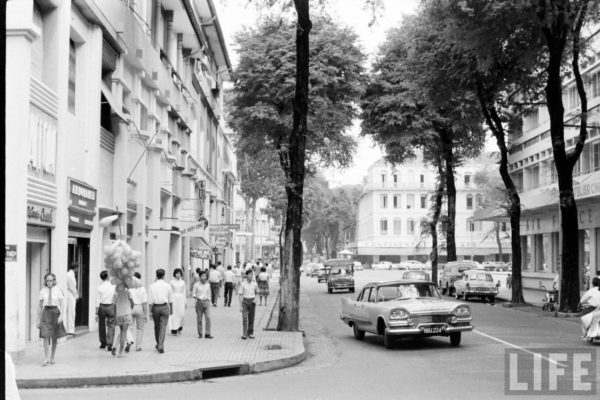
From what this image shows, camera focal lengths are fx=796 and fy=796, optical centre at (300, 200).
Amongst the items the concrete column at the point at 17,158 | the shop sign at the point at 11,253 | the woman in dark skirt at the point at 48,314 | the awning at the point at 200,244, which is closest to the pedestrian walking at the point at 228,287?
the awning at the point at 200,244

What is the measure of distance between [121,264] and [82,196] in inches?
174

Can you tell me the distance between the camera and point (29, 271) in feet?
55.5

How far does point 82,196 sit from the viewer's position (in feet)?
63.3

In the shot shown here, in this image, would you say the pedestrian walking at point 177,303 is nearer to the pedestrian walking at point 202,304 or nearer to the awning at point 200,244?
the pedestrian walking at point 202,304

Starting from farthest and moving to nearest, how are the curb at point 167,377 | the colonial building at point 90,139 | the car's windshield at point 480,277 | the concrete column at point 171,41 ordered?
the car's windshield at point 480,277 < the concrete column at point 171,41 < the colonial building at point 90,139 < the curb at point 167,377

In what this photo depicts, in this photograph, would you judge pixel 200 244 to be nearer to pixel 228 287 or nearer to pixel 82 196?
pixel 228 287

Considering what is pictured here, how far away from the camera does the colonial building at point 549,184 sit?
38.9 meters

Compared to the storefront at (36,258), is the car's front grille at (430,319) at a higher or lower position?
lower

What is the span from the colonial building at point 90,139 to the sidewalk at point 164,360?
3.51ft

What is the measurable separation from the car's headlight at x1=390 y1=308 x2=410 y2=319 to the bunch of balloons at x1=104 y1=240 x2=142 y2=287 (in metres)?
5.58

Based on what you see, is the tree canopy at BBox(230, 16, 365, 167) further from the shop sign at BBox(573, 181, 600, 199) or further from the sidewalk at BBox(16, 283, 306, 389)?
the sidewalk at BBox(16, 283, 306, 389)

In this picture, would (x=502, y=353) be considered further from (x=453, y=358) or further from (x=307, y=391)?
(x=307, y=391)

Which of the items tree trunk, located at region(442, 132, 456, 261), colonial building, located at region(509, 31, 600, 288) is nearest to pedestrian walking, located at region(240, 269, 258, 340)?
colonial building, located at region(509, 31, 600, 288)

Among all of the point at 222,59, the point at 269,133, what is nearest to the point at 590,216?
the point at 269,133
